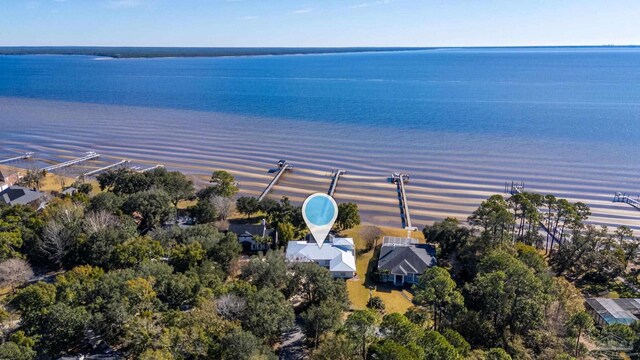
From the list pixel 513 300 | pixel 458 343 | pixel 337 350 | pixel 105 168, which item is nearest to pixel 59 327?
pixel 337 350

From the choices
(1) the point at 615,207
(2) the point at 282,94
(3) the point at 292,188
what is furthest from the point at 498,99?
(3) the point at 292,188

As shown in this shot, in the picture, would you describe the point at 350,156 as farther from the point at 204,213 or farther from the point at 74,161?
the point at 74,161

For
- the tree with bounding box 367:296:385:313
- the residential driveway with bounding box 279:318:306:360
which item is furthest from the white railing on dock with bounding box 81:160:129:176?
the tree with bounding box 367:296:385:313

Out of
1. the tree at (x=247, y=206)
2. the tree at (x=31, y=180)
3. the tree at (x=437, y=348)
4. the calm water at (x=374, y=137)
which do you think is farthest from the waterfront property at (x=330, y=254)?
the tree at (x=31, y=180)

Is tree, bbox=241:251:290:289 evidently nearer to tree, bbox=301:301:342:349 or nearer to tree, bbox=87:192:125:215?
tree, bbox=301:301:342:349

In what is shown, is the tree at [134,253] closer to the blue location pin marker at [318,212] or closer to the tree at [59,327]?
the tree at [59,327]

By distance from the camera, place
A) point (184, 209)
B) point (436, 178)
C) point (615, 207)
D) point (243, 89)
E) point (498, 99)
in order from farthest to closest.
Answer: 1. point (243, 89)
2. point (498, 99)
3. point (436, 178)
4. point (615, 207)
5. point (184, 209)

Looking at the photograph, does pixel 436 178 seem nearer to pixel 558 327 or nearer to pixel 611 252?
pixel 611 252
